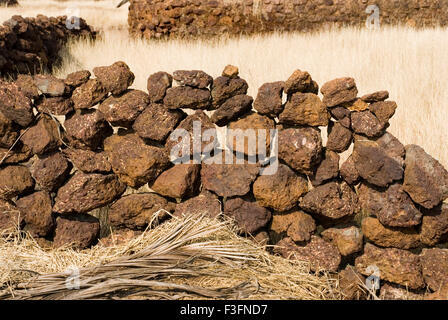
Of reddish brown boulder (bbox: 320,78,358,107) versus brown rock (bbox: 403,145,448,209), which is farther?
reddish brown boulder (bbox: 320,78,358,107)

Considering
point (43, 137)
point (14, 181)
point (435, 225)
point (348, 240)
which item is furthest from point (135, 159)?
point (435, 225)

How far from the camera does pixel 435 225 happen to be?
8.82ft

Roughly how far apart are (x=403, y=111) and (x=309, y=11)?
554 cm

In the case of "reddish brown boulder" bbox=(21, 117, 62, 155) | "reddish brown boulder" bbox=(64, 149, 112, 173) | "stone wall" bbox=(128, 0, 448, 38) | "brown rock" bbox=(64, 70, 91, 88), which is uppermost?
"stone wall" bbox=(128, 0, 448, 38)

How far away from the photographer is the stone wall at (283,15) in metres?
9.49

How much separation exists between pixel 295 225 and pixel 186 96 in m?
1.12

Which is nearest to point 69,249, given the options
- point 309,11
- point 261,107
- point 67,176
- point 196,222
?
point 67,176

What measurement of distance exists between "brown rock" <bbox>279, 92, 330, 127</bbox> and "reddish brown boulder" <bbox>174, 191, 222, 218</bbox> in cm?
75

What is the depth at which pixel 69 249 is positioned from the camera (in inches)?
121

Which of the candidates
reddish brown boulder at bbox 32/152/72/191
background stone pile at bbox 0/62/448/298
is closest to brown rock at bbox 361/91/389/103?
background stone pile at bbox 0/62/448/298

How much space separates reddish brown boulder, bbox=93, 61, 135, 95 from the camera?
2961mm

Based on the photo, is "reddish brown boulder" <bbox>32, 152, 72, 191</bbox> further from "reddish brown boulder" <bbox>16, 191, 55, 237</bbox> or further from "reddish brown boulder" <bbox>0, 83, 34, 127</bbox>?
"reddish brown boulder" <bbox>0, 83, 34, 127</bbox>
